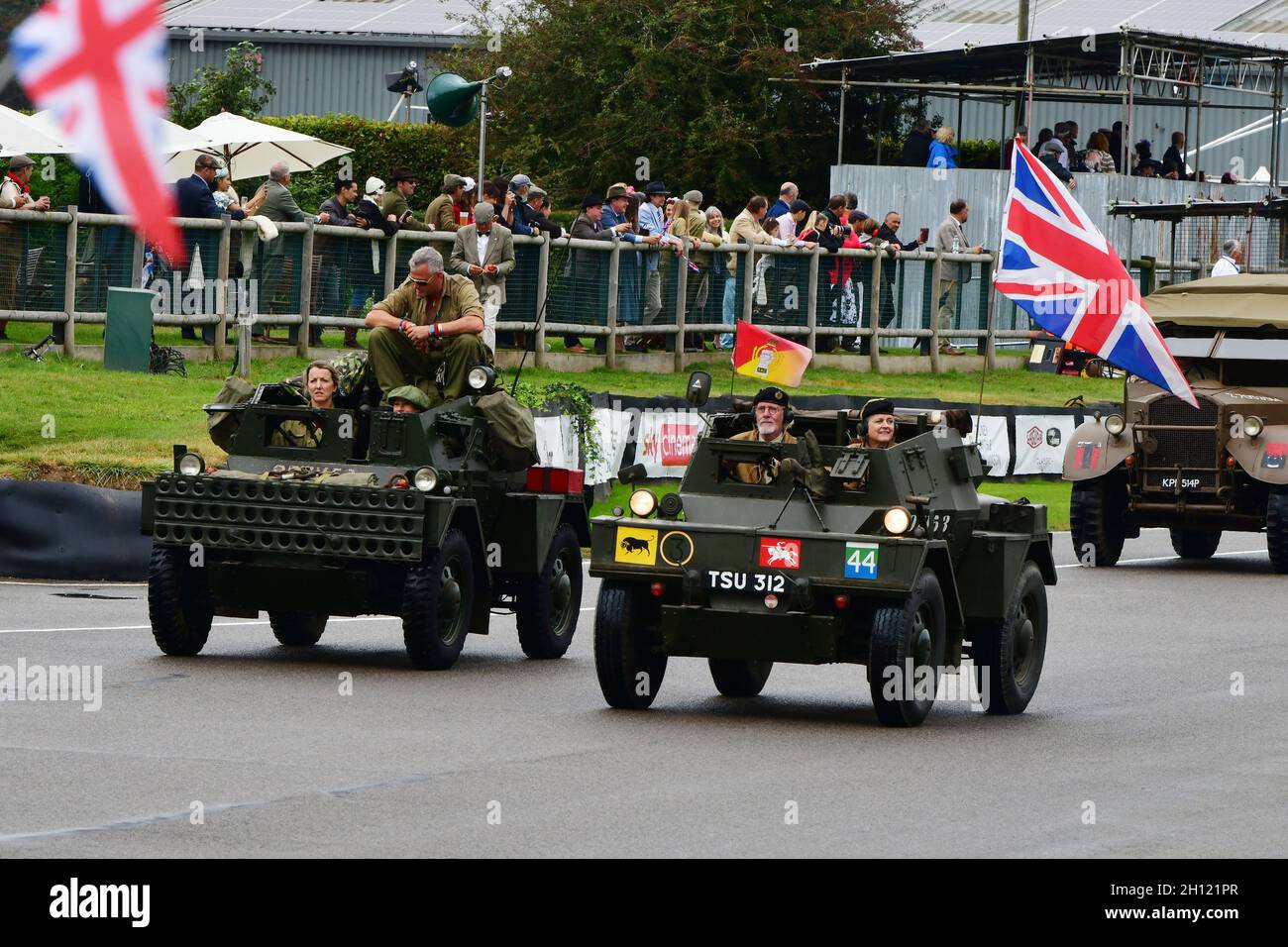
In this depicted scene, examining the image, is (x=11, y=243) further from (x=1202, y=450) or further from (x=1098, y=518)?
(x=1202, y=450)

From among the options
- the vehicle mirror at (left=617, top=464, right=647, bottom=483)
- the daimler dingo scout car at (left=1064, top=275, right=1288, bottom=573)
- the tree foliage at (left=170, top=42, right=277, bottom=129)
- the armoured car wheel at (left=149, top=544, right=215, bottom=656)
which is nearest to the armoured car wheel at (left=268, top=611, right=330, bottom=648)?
the armoured car wheel at (left=149, top=544, right=215, bottom=656)

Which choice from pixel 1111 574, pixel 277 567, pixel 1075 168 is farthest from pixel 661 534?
pixel 1075 168

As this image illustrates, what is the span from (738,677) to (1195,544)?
11.7m

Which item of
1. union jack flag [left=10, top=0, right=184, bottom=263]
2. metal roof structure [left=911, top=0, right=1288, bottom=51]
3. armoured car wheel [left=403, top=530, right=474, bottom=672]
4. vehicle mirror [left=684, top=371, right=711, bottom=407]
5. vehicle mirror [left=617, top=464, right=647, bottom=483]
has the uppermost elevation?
metal roof structure [left=911, top=0, right=1288, bottom=51]

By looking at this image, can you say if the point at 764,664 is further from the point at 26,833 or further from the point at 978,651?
the point at 26,833

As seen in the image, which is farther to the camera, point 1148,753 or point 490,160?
point 490,160

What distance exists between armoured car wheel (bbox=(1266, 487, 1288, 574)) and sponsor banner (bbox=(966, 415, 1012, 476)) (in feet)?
25.6

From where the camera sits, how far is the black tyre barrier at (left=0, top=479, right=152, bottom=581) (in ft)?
57.2

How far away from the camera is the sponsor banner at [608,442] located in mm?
22906

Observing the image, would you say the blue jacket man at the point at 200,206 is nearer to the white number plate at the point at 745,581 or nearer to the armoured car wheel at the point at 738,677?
the armoured car wheel at the point at 738,677

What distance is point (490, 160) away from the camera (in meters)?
43.2

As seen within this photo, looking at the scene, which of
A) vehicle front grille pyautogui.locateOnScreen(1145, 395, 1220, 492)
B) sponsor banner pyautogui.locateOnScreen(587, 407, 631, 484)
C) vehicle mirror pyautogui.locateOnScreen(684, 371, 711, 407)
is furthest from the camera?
sponsor banner pyautogui.locateOnScreen(587, 407, 631, 484)

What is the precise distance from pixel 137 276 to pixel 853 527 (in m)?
15.0

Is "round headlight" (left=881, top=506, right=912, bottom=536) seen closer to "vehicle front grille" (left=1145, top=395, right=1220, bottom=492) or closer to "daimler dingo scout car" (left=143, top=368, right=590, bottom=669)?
"daimler dingo scout car" (left=143, top=368, right=590, bottom=669)
